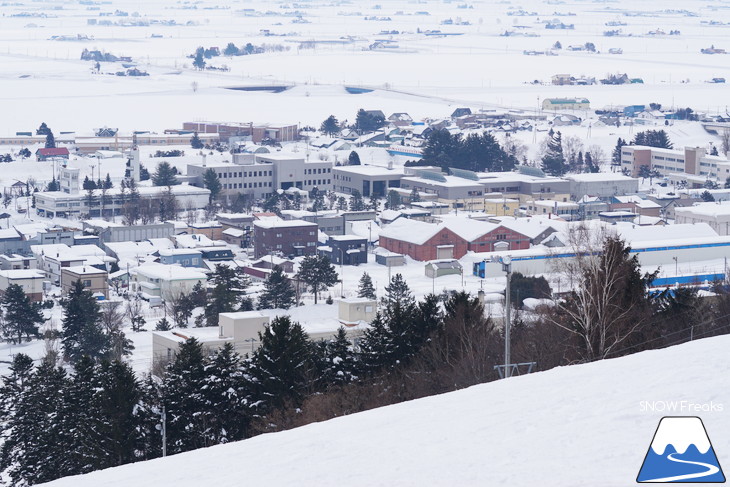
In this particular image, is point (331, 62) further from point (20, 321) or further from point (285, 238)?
point (20, 321)

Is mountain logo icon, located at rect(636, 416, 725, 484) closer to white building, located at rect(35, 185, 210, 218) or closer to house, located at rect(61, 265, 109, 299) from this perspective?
house, located at rect(61, 265, 109, 299)

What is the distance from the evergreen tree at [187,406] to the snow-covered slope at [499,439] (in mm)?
1426

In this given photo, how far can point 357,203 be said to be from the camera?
14.0 m

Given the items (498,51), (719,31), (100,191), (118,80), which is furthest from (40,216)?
(719,31)

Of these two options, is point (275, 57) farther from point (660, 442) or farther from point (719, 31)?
point (660, 442)

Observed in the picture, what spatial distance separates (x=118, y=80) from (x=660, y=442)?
29623 mm

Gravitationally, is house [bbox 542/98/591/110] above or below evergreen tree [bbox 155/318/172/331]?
above

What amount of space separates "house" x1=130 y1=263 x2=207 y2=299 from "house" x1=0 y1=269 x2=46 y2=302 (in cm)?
74

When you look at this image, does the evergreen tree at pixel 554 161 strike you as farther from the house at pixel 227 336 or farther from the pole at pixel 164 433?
the pole at pixel 164 433

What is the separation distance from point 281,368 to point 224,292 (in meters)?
3.29

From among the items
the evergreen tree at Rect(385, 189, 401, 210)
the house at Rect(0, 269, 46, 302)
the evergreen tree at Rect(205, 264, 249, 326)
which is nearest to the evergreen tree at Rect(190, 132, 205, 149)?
the evergreen tree at Rect(385, 189, 401, 210)

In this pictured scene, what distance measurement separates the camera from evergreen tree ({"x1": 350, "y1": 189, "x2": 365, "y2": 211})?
13.8m

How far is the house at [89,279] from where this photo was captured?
9547 millimetres

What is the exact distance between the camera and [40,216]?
1348cm
